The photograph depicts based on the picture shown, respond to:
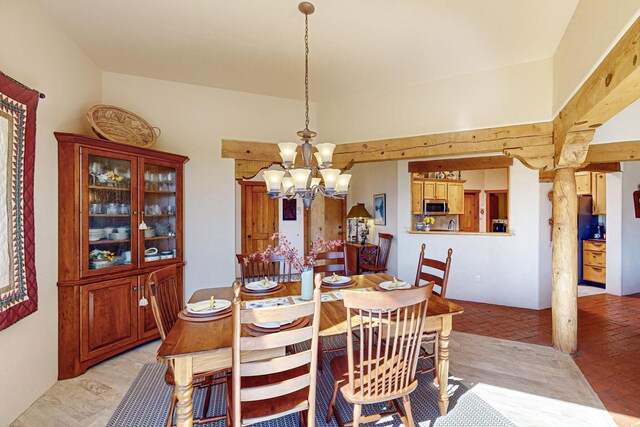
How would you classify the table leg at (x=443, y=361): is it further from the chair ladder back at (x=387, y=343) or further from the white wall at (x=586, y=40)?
the white wall at (x=586, y=40)

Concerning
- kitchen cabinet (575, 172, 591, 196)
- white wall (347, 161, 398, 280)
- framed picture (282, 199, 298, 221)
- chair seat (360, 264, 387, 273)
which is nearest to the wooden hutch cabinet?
chair seat (360, 264, 387, 273)

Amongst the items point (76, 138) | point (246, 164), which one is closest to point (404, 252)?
point (246, 164)

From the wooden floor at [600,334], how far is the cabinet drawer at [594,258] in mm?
690

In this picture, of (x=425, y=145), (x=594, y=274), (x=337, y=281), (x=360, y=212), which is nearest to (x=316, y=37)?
(x=425, y=145)

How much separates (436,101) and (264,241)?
503cm

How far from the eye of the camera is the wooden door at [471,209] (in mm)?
7634

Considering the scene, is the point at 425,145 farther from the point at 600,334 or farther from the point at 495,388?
the point at 600,334

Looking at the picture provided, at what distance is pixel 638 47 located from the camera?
5.29 feet

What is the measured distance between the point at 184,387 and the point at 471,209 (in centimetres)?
746

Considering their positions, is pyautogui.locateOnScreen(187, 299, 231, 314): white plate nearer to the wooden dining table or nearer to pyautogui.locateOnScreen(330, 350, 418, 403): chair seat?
the wooden dining table

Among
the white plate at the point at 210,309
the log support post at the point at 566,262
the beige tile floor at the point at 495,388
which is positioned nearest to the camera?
the white plate at the point at 210,309

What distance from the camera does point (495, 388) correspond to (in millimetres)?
2547

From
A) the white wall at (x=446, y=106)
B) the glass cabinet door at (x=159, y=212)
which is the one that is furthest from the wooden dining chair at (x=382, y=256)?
the glass cabinet door at (x=159, y=212)

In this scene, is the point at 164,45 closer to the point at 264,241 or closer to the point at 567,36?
the point at 567,36
